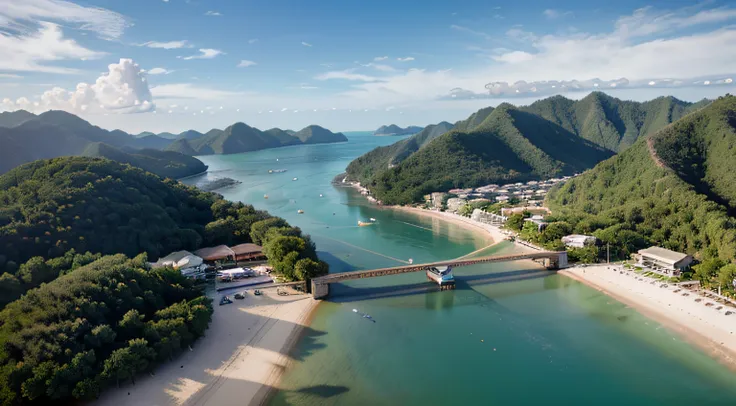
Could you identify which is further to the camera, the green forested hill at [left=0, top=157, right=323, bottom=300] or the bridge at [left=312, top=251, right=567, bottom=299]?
the bridge at [left=312, top=251, right=567, bottom=299]

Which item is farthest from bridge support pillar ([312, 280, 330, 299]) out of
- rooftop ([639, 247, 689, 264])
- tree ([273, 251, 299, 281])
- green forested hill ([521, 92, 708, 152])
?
green forested hill ([521, 92, 708, 152])

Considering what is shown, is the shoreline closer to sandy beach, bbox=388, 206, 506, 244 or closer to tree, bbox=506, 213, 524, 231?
sandy beach, bbox=388, 206, 506, 244

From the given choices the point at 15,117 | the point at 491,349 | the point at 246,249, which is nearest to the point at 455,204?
the point at 246,249

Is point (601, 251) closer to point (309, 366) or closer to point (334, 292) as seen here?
point (334, 292)

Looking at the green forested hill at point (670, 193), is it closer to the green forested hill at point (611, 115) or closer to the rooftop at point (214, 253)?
the rooftop at point (214, 253)

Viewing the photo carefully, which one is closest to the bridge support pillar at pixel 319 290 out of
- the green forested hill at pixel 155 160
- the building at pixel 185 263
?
the building at pixel 185 263
